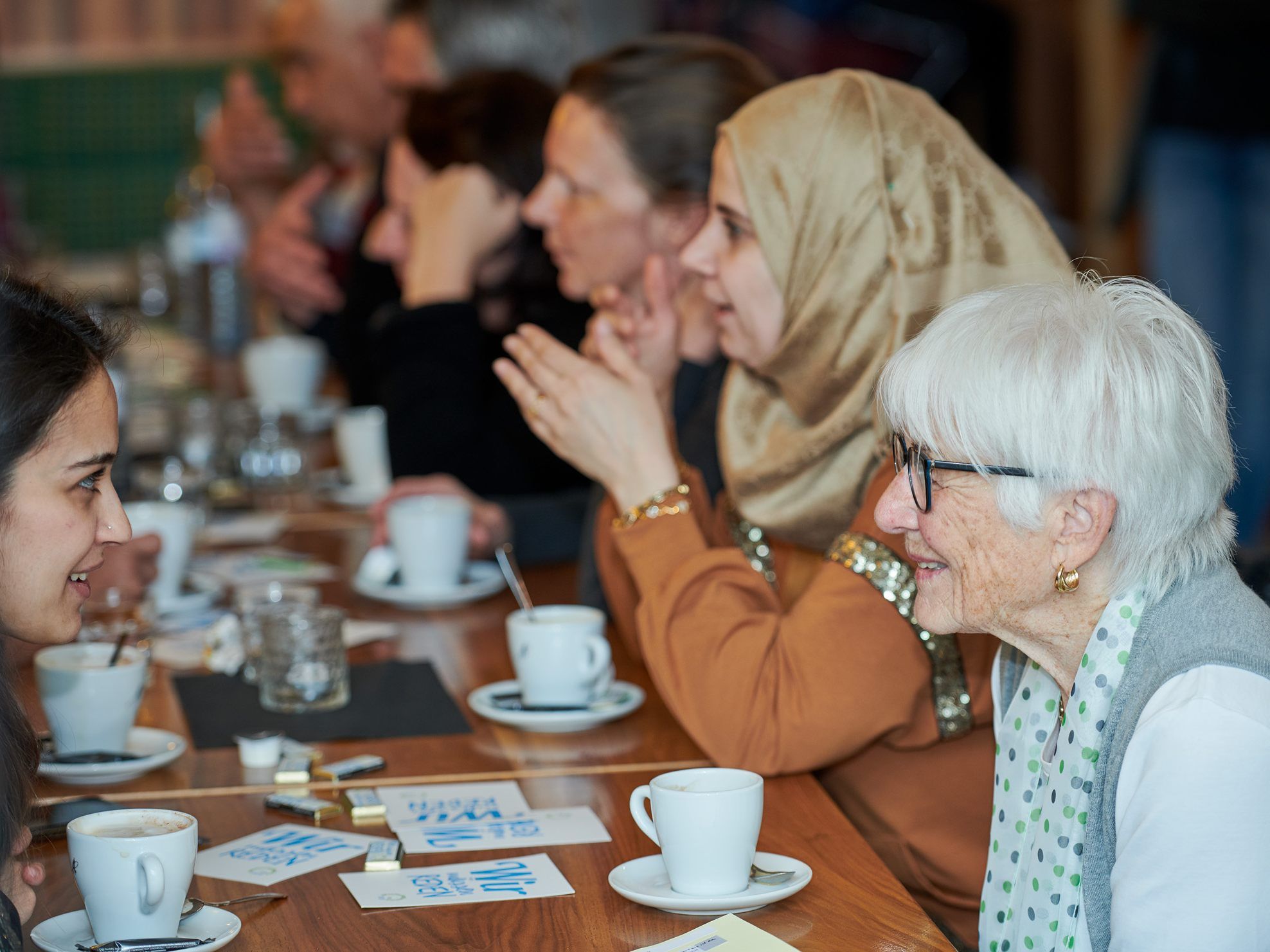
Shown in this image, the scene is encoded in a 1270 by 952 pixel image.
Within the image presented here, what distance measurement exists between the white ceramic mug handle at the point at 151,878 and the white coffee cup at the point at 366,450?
154 centimetres

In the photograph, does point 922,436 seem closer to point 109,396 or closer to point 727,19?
point 109,396

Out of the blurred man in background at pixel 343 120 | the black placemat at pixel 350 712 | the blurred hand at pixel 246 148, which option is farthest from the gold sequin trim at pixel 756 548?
the blurred hand at pixel 246 148

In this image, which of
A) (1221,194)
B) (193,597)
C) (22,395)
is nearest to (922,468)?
(22,395)

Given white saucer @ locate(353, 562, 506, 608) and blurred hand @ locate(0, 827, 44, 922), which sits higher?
blurred hand @ locate(0, 827, 44, 922)

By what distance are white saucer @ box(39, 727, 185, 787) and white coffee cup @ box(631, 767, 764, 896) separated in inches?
18.5

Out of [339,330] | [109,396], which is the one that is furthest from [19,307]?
[339,330]

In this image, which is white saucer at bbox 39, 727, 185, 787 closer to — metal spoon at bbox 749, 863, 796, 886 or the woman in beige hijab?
the woman in beige hijab

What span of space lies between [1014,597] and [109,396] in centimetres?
66

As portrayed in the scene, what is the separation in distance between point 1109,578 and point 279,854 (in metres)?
0.61

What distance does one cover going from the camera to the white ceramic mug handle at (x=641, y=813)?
1060 mm

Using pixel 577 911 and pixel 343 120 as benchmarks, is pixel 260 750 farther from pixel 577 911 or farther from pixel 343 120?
pixel 343 120

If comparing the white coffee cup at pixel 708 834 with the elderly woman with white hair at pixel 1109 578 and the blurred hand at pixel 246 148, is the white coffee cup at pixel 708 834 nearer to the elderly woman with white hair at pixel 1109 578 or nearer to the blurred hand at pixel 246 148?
the elderly woman with white hair at pixel 1109 578

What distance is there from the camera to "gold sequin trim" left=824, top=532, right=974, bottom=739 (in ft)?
4.31

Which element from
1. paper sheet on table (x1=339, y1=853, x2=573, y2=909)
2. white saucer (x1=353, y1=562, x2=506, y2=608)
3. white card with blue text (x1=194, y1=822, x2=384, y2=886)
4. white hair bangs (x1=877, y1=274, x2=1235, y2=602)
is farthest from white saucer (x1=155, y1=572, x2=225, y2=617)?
white hair bangs (x1=877, y1=274, x2=1235, y2=602)
